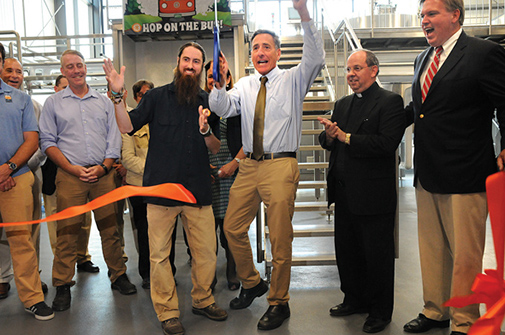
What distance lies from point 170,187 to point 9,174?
1.23 m

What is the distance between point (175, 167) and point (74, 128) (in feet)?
3.47

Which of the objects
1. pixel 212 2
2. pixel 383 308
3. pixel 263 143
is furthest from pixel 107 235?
pixel 212 2

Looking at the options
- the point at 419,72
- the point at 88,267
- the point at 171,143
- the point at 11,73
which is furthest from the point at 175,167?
the point at 11,73

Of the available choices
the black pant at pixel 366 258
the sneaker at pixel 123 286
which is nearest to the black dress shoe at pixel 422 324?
the black pant at pixel 366 258

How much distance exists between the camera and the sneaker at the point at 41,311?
3.32 metres

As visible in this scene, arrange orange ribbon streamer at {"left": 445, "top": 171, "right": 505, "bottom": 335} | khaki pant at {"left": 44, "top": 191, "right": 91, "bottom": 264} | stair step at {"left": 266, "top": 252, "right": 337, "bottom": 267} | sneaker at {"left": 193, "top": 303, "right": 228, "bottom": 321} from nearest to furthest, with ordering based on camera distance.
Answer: orange ribbon streamer at {"left": 445, "top": 171, "right": 505, "bottom": 335}, sneaker at {"left": 193, "top": 303, "right": 228, "bottom": 321}, stair step at {"left": 266, "top": 252, "right": 337, "bottom": 267}, khaki pant at {"left": 44, "top": 191, "right": 91, "bottom": 264}

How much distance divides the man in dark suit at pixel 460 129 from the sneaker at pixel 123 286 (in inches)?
93.5

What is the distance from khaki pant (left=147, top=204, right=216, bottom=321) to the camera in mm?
3039

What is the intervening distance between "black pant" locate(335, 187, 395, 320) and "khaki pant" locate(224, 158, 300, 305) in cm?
39

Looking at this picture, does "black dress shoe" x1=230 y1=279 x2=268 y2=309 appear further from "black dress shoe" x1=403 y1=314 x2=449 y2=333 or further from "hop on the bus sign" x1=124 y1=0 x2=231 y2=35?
"hop on the bus sign" x1=124 y1=0 x2=231 y2=35

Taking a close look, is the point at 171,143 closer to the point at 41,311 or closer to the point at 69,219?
the point at 69,219

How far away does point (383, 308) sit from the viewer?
306 cm

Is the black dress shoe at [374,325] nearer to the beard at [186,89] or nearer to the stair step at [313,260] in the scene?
the stair step at [313,260]

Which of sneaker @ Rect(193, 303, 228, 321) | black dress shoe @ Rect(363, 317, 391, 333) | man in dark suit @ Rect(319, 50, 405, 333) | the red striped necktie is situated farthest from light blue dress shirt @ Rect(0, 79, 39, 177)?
the red striped necktie
